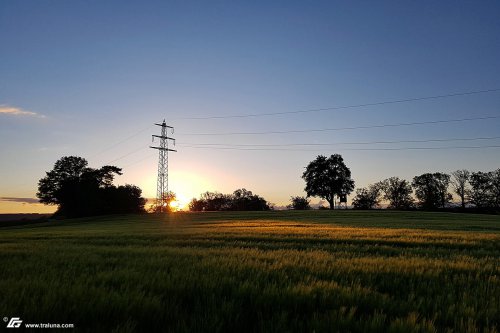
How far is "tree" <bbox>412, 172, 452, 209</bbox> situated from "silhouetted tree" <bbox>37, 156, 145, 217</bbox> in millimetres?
108031

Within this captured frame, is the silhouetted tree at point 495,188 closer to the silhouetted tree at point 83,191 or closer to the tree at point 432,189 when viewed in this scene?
the tree at point 432,189

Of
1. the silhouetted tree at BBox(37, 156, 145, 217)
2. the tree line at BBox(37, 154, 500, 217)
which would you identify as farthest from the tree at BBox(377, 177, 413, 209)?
the silhouetted tree at BBox(37, 156, 145, 217)

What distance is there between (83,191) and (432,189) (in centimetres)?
12997

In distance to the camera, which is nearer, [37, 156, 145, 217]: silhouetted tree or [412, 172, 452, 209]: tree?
[37, 156, 145, 217]: silhouetted tree

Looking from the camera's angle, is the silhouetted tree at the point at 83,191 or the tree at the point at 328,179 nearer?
the silhouetted tree at the point at 83,191

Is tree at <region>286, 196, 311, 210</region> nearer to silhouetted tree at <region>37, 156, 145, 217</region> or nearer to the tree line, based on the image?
the tree line

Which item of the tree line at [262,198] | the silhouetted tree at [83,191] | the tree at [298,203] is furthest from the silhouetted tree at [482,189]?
the silhouetted tree at [83,191]

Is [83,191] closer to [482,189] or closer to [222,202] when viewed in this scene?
Result: [222,202]

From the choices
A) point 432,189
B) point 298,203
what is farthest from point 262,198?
point 432,189

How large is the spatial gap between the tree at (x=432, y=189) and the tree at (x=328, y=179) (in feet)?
120

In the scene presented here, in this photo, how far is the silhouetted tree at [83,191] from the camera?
97.4 m

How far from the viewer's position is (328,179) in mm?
124375

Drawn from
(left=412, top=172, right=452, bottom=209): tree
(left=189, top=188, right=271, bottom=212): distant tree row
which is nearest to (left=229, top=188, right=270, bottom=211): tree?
(left=189, top=188, right=271, bottom=212): distant tree row

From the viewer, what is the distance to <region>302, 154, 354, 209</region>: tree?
124 m
